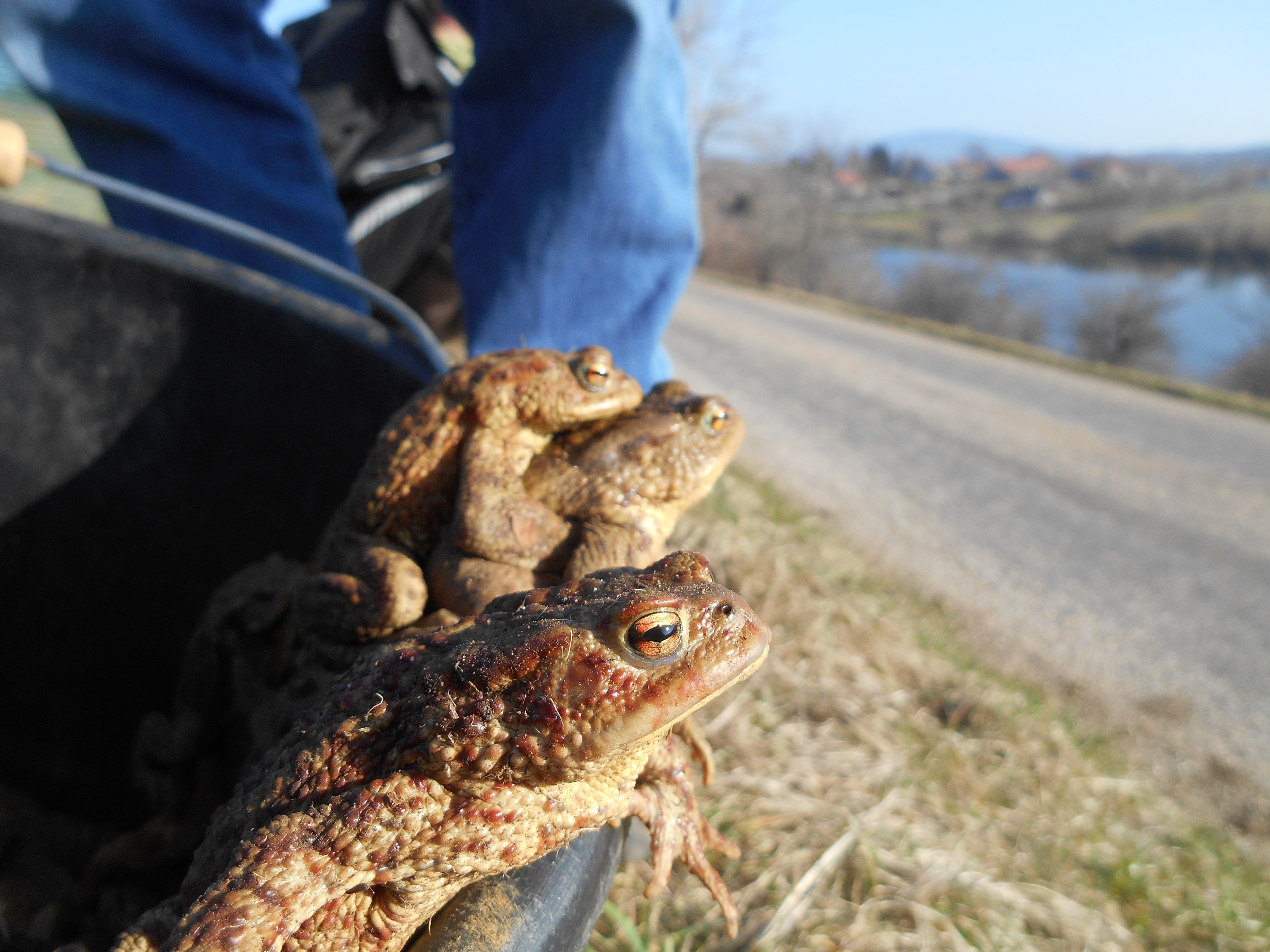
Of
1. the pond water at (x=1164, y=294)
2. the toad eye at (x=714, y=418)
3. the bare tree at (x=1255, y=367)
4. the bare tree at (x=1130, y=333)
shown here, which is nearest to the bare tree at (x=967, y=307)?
the pond water at (x=1164, y=294)

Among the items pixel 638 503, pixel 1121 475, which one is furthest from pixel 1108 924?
pixel 1121 475

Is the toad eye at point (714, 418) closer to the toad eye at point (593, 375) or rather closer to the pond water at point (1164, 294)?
the toad eye at point (593, 375)

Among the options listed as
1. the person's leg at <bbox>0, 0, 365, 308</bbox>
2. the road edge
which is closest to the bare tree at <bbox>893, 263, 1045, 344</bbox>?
the road edge

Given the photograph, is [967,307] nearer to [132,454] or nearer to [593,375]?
[593,375]

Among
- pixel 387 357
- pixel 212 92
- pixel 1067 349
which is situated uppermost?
pixel 212 92

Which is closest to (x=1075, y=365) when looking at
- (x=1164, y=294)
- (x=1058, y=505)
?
(x=1058, y=505)

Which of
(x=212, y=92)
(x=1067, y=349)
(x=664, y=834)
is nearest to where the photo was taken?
(x=664, y=834)

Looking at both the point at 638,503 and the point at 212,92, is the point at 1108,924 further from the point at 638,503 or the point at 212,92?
the point at 212,92

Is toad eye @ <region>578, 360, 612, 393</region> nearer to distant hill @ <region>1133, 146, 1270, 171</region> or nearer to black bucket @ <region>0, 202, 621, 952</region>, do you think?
black bucket @ <region>0, 202, 621, 952</region>
